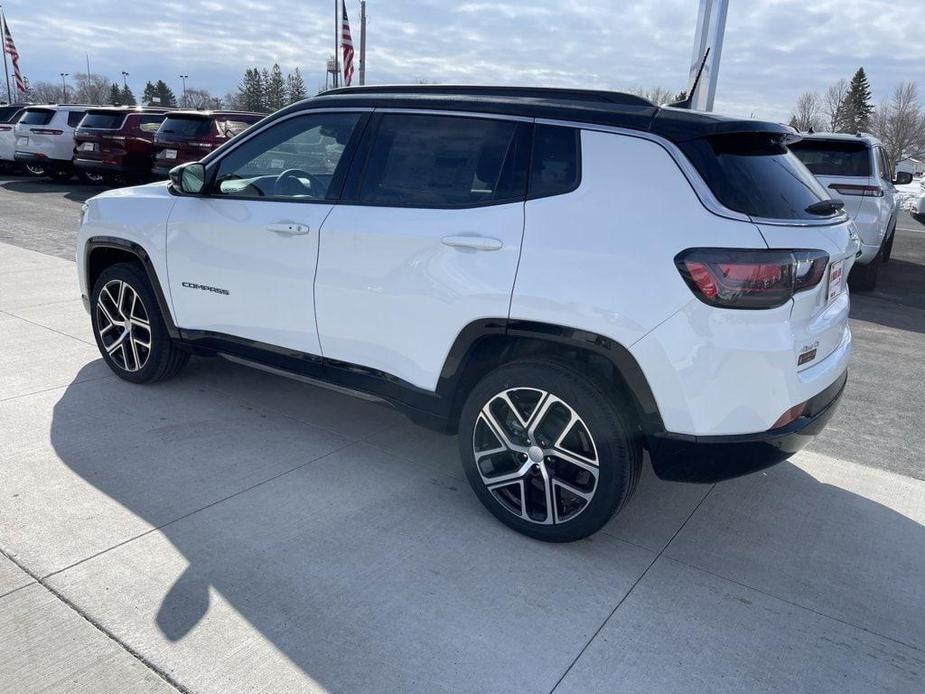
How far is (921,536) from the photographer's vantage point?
3.56 metres

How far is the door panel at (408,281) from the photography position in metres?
3.22

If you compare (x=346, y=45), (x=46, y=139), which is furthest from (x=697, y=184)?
(x=346, y=45)

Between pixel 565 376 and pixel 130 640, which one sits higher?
pixel 565 376

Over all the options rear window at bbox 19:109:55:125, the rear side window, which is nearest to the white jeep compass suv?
the rear side window

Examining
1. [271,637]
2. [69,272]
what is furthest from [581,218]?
[69,272]

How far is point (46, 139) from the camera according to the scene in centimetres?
1791

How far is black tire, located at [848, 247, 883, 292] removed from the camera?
9.44 m

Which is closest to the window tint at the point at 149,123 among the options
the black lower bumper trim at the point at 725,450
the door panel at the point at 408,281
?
the door panel at the point at 408,281

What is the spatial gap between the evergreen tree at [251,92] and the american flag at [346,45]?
40.0 m

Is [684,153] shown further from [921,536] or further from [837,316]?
[921,536]

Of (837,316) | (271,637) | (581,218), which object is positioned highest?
(581,218)

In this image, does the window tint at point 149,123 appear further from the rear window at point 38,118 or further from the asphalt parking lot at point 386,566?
the asphalt parking lot at point 386,566

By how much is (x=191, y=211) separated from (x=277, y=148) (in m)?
0.63

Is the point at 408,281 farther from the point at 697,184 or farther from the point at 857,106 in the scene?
the point at 857,106
